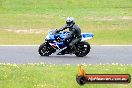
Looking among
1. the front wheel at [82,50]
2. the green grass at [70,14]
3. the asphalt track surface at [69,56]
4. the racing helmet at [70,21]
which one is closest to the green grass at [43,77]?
the asphalt track surface at [69,56]

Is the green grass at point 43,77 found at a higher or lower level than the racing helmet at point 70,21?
higher

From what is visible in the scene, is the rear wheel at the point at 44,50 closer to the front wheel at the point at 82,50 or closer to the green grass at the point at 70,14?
the front wheel at the point at 82,50

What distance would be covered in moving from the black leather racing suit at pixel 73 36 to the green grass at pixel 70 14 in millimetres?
5637

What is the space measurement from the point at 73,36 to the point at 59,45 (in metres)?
0.69

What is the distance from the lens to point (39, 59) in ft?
60.6

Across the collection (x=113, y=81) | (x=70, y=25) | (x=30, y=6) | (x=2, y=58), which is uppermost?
(x=113, y=81)

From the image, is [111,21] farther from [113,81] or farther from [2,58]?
[113,81]

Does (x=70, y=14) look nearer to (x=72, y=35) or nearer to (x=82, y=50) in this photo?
(x=72, y=35)

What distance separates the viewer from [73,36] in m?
19.2

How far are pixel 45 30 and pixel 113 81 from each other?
21.4 meters

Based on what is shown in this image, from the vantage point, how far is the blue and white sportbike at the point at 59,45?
19219mm

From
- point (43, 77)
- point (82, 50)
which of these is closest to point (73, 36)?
point (82, 50)

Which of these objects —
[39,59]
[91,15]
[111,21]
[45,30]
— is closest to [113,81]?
[39,59]

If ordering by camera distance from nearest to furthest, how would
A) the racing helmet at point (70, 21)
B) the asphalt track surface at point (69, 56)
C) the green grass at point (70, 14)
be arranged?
the asphalt track surface at point (69, 56) → the racing helmet at point (70, 21) → the green grass at point (70, 14)
